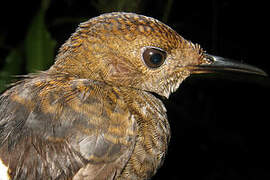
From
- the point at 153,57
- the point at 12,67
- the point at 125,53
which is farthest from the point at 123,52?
the point at 12,67

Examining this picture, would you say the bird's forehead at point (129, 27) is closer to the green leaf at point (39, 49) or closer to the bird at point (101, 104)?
the bird at point (101, 104)

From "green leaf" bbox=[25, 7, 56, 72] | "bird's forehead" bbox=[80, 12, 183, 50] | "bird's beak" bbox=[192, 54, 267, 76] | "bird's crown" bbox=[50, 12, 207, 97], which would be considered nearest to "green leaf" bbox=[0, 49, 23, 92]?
"green leaf" bbox=[25, 7, 56, 72]

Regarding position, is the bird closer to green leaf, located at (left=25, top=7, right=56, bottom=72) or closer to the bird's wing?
the bird's wing

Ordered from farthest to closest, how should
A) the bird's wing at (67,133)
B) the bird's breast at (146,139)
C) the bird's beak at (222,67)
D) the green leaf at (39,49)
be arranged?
the green leaf at (39,49) → the bird's beak at (222,67) → the bird's breast at (146,139) → the bird's wing at (67,133)

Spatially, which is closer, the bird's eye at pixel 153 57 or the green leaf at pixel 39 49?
the bird's eye at pixel 153 57

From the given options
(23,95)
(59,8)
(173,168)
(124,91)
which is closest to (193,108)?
(173,168)

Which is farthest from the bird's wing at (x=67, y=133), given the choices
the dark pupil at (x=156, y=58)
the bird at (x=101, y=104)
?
the dark pupil at (x=156, y=58)

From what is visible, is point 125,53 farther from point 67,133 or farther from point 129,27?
point 67,133
